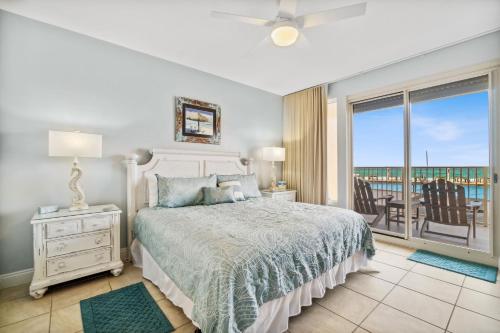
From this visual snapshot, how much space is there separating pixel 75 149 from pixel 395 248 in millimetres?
4279

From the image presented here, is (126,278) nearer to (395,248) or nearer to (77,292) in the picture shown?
(77,292)

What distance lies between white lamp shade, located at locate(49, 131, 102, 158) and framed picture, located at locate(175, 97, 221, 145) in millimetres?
1133

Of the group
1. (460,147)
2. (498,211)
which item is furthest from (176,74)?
(498,211)

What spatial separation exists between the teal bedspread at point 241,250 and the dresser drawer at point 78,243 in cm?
33

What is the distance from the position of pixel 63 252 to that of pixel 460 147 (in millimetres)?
4940

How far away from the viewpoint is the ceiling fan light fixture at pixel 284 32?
1960 millimetres

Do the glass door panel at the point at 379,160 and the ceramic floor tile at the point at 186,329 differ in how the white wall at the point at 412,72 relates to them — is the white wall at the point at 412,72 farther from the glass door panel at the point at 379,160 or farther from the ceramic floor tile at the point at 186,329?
the ceramic floor tile at the point at 186,329

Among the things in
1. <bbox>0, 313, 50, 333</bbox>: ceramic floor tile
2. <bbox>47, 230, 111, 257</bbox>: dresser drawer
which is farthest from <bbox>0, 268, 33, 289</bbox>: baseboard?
<bbox>0, 313, 50, 333</bbox>: ceramic floor tile

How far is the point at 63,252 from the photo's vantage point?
209 centimetres

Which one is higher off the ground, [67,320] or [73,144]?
[73,144]

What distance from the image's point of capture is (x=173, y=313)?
1.76 meters

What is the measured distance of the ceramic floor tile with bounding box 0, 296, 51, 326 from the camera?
67.0 inches

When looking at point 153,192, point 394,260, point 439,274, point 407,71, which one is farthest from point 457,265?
point 153,192

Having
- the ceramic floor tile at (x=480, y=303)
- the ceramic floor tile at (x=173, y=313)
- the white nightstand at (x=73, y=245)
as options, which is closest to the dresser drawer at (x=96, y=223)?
the white nightstand at (x=73, y=245)
